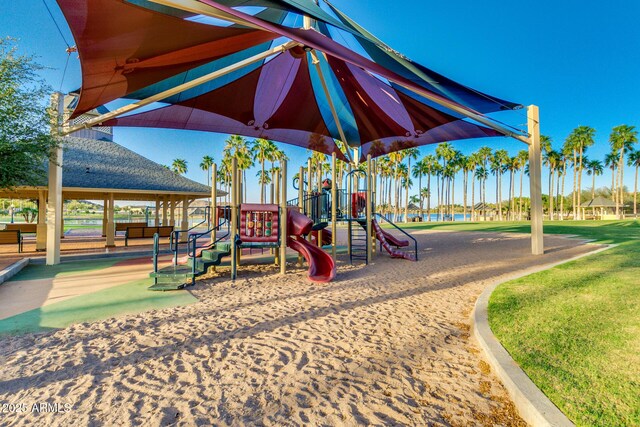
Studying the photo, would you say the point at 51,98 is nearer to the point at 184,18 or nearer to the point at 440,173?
the point at 184,18

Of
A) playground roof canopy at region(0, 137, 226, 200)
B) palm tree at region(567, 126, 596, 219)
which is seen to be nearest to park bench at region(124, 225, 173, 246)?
playground roof canopy at region(0, 137, 226, 200)

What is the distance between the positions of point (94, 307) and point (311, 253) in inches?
202

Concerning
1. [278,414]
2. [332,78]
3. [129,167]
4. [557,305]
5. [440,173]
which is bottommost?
[278,414]

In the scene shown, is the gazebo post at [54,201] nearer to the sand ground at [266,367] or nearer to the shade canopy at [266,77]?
the shade canopy at [266,77]

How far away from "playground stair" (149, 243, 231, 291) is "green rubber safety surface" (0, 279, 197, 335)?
0.83ft

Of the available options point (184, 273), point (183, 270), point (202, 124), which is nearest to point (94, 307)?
point (184, 273)

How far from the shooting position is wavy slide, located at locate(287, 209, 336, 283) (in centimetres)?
816

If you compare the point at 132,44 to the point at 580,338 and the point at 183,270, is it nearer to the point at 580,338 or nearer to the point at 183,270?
the point at 183,270

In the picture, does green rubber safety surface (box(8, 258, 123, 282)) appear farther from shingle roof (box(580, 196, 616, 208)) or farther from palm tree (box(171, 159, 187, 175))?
shingle roof (box(580, 196, 616, 208))

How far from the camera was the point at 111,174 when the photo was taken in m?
14.1

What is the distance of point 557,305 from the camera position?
4.98 meters

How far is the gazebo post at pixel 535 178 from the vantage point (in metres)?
11.6

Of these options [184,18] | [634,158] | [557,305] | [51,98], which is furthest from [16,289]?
[634,158]

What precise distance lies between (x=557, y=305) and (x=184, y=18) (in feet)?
27.3
